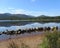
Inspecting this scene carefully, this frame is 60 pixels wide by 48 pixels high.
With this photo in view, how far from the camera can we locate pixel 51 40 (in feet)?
29.3

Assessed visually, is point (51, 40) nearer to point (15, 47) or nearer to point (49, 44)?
point (49, 44)

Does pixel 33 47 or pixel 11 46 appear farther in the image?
pixel 33 47

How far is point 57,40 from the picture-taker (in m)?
8.90

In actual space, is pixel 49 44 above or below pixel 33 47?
above

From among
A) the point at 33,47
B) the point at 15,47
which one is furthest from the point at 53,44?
the point at 33,47

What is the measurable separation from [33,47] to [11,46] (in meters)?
4.13

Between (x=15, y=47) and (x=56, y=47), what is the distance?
189cm

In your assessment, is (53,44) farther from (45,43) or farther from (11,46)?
(11,46)

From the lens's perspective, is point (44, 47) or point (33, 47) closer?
point (44, 47)

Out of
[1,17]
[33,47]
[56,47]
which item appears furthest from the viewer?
[1,17]

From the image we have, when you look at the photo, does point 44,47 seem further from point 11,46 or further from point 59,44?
point 11,46

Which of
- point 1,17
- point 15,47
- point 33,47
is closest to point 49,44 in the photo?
point 15,47

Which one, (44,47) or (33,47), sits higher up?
(44,47)

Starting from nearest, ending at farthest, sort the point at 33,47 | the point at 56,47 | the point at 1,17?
the point at 56,47 → the point at 33,47 → the point at 1,17
